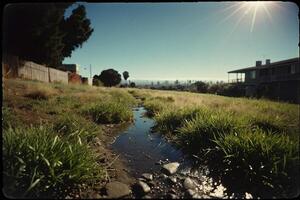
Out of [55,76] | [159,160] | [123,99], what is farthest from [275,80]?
[159,160]

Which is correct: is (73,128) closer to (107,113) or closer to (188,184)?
(107,113)

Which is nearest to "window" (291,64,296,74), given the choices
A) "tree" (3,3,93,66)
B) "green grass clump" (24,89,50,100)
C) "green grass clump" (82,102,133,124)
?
"green grass clump" (82,102,133,124)

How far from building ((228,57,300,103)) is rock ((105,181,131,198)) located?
18725 mm

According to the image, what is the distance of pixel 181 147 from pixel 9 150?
359 centimetres

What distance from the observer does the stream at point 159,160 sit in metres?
3.57

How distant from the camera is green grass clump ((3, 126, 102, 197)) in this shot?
117 inches

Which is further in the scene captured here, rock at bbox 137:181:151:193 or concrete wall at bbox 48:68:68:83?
concrete wall at bbox 48:68:68:83

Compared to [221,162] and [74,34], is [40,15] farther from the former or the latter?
[74,34]

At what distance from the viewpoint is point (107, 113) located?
849cm

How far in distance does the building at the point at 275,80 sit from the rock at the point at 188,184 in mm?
17936

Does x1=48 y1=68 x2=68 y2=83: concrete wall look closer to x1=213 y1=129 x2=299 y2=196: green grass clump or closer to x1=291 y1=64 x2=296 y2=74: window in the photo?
x1=213 y1=129 x2=299 y2=196: green grass clump

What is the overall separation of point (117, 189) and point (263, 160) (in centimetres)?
225

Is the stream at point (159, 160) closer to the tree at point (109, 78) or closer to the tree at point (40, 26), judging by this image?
the tree at point (40, 26)

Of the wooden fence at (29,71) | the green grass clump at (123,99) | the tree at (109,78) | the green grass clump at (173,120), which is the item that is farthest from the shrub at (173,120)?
the tree at (109,78)
